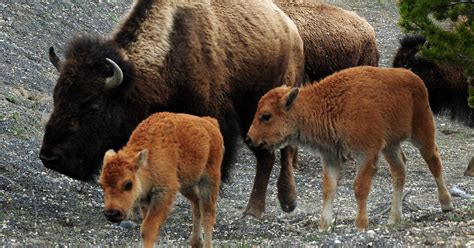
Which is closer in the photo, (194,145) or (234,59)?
(194,145)

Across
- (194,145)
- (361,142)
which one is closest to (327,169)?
(361,142)

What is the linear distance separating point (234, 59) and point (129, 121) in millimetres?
1734

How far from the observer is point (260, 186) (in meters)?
11.7

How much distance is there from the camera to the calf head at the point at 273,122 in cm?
945

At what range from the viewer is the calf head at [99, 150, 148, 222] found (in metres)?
7.24

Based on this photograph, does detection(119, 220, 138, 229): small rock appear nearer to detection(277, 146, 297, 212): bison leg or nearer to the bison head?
the bison head

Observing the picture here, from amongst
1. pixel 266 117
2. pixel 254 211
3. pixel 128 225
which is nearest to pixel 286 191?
pixel 254 211

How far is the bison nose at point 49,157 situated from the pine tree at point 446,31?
3.87 m

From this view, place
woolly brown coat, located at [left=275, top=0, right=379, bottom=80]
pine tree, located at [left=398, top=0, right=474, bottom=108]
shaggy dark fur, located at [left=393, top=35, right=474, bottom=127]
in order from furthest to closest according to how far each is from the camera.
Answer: shaggy dark fur, located at [left=393, top=35, right=474, bottom=127] < woolly brown coat, located at [left=275, top=0, right=379, bottom=80] < pine tree, located at [left=398, top=0, right=474, bottom=108]

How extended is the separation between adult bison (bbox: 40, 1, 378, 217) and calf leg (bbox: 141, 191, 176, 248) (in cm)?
231

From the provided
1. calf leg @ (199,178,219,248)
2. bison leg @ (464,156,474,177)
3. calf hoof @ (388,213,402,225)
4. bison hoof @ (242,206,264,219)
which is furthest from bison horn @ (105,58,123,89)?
bison leg @ (464,156,474,177)

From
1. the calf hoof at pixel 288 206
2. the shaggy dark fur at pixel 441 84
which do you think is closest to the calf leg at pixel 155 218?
the calf hoof at pixel 288 206

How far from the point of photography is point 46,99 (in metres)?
15.3

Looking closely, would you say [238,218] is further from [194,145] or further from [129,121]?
[194,145]
